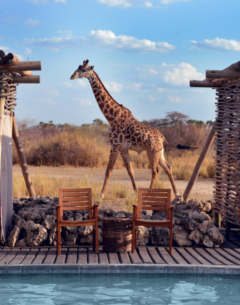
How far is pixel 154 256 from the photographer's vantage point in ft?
17.4

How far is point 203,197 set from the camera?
10000mm

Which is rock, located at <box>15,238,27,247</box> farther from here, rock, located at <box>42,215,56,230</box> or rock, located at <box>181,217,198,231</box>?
rock, located at <box>181,217,198,231</box>

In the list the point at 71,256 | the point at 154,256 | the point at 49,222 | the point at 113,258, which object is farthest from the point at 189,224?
the point at 49,222

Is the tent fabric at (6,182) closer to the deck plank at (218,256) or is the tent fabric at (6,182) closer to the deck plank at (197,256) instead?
the deck plank at (197,256)

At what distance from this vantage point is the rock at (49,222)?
230 inches

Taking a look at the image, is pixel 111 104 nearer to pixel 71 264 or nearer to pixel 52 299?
pixel 71 264

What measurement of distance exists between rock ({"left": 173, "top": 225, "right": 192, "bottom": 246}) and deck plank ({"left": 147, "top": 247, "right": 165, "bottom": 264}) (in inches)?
16.4

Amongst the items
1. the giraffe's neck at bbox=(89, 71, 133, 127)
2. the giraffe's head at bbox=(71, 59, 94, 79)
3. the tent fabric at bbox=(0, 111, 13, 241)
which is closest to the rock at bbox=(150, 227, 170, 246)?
the tent fabric at bbox=(0, 111, 13, 241)

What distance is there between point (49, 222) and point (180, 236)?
6.39ft

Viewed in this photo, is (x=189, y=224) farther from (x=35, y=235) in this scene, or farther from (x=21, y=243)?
(x=21, y=243)

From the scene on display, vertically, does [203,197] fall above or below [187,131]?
below

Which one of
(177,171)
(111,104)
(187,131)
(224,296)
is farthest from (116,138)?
(187,131)

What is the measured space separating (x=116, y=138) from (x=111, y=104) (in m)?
0.75

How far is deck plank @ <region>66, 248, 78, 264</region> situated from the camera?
5.03 m
